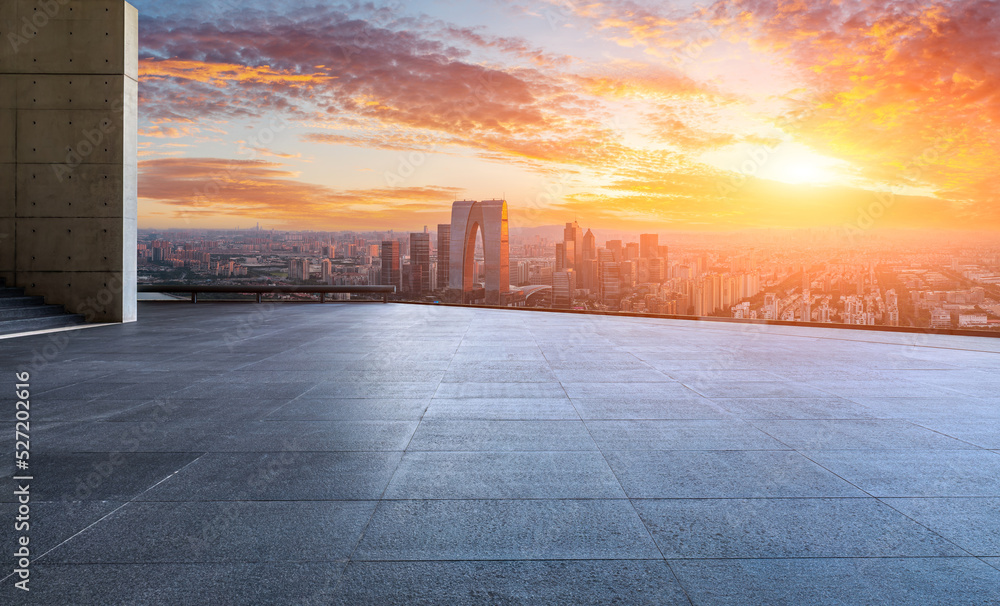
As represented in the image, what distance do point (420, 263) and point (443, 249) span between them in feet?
39.3

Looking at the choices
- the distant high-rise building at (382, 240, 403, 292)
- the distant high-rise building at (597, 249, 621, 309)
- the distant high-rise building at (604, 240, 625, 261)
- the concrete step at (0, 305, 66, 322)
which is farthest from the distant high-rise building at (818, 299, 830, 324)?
the distant high-rise building at (604, 240, 625, 261)

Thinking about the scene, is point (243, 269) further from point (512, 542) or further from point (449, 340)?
point (512, 542)

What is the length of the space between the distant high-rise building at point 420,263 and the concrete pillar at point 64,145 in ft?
39.0

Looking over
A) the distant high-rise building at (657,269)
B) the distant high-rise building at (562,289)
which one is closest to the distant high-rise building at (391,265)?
the distant high-rise building at (562,289)

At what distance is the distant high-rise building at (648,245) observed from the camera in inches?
1337

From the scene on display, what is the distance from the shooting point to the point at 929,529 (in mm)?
3170

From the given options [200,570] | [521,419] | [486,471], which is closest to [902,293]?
[521,419]

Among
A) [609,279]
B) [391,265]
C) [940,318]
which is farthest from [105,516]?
[609,279]

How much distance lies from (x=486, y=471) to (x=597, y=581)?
60.4 inches

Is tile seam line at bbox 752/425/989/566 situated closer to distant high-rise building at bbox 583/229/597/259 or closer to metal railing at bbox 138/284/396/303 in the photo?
metal railing at bbox 138/284/396/303

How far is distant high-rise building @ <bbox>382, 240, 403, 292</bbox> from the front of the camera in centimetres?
2316

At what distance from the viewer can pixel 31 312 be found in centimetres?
1275

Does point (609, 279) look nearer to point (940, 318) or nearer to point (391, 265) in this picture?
point (391, 265)

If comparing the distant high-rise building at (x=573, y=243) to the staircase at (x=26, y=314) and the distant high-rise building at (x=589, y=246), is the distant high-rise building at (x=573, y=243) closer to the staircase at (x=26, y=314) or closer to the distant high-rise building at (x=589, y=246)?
the distant high-rise building at (x=589, y=246)
